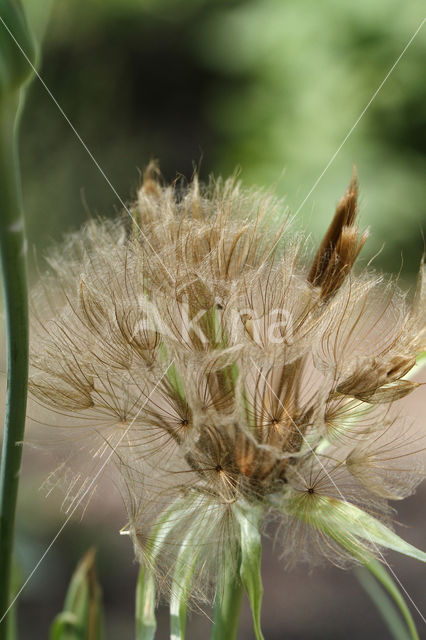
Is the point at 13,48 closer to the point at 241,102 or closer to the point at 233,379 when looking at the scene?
the point at 233,379

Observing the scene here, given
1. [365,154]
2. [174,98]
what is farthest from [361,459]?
[174,98]

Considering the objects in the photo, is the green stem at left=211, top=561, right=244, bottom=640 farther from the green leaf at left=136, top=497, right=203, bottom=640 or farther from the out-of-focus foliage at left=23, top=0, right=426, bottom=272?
the out-of-focus foliage at left=23, top=0, right=426, bottom=272

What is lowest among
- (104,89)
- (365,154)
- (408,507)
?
(408,507)

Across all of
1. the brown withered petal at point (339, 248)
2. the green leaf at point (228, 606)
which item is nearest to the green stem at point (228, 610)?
the green leaf at point (228, 606)

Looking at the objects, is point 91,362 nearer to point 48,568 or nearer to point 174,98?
point 48,568

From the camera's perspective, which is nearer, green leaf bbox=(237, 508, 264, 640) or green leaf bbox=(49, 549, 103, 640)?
green leaf bbox=(237, 508, 264, 640)

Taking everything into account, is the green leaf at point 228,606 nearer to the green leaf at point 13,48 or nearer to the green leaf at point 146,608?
the green leaf at point 146,608

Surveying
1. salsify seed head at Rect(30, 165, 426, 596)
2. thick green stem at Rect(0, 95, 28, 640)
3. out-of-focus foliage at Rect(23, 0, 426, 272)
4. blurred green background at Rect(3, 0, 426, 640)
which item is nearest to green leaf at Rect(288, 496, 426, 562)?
salsify seed head at Rect(30, 165, 426, 596)
